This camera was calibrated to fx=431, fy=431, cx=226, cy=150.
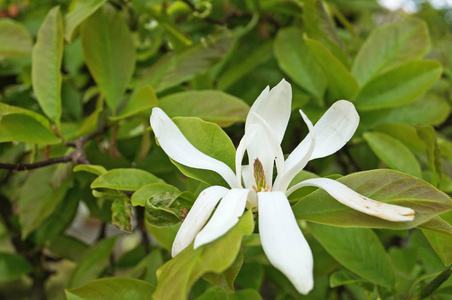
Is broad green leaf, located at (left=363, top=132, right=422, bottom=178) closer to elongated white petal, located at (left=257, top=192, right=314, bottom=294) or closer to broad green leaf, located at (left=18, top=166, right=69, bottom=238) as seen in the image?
elongated white petal, located at (left=257, top=192, right=314, bottom=294)

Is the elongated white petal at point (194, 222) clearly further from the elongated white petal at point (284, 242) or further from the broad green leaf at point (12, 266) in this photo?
the broad green leaf at point (12, 266)

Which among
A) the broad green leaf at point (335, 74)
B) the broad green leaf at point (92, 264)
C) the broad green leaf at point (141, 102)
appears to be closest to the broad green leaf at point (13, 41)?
the broad green leaf at point (141, 102)

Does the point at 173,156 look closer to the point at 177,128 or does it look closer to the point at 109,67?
the point at 177,128

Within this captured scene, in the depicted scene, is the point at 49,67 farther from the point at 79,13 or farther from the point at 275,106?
the point at 275,106

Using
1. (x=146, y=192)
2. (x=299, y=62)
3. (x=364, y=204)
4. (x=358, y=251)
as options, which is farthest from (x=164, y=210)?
(x=299, y=62)

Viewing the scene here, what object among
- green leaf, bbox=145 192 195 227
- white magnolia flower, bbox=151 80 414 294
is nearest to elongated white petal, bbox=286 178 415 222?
white magnolia flower, bbox=151 80 414 294

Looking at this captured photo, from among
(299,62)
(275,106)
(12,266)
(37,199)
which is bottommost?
(12,266)

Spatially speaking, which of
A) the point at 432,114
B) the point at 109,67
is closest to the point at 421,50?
the point at 432,114
